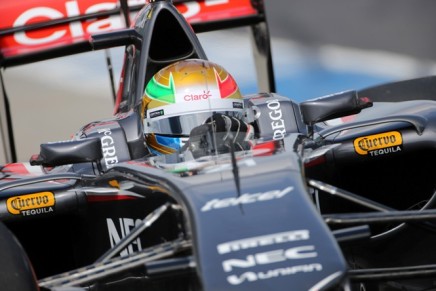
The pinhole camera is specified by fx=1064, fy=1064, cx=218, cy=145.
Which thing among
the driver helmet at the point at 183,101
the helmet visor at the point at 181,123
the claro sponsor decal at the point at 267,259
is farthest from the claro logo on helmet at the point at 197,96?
the claro sponsor decal at the point at 267,259

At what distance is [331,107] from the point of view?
209 inches

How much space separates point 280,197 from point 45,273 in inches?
87.7

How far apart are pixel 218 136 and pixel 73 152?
80 centimetres

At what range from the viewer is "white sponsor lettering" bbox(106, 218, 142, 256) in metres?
4.54

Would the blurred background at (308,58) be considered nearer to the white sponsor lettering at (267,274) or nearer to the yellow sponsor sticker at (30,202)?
the yellow sponsor sticker at (30,202)

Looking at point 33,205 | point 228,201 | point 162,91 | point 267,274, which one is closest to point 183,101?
point 162,91

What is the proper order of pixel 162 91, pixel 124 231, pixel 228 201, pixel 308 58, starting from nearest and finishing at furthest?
1. pixel 228 201
2. pixel 124 231
3. pixel 162 91
4. pixel 308 58

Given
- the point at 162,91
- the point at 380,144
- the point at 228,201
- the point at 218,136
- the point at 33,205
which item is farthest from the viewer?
the point at 162,91

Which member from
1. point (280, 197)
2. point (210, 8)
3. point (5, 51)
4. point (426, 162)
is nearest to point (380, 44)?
point (210, 8)

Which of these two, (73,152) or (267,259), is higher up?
(73,152)

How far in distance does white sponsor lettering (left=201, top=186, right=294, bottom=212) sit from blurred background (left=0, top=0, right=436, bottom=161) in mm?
7722

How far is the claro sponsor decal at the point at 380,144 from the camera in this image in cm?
529

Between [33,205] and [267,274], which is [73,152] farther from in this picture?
[267,274]

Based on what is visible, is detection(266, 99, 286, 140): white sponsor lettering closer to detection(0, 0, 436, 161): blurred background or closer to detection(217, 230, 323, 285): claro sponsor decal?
detection(217, 230, 323, 285): claro sponsor decal
